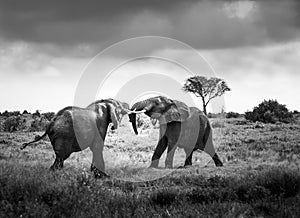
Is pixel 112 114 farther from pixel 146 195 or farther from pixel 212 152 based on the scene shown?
pixel 212 152

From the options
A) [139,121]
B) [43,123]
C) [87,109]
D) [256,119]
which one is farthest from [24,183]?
[256,119]

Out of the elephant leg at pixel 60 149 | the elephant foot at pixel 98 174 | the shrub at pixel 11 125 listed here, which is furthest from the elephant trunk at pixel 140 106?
the shrub at pixel 11 125

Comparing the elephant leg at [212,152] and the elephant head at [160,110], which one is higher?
the elephant head at [160,110]

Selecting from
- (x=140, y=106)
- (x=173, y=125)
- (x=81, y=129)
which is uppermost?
(x=140, y=106)

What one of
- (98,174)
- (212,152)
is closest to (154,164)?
(212,152)

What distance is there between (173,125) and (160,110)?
611 millimetres

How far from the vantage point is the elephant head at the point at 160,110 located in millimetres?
13002

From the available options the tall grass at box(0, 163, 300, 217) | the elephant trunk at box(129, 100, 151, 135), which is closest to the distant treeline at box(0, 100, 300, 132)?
the elephant trunk at box(129, 100, 151, 135)

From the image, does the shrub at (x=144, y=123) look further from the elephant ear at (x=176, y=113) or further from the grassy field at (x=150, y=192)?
the grassy field at (x=150, y=192)

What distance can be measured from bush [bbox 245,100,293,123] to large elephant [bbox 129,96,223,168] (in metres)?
23.0

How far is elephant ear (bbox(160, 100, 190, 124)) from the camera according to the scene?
1302cm

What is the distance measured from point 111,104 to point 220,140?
10.5 meters

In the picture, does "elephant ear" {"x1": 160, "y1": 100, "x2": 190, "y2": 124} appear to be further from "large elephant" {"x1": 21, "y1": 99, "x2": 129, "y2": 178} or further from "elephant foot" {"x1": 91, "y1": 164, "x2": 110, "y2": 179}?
"elephant foot" {"x1": 91, "y1": 164, "x2": 110, "y2": 179}

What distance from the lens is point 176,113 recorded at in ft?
43.1
